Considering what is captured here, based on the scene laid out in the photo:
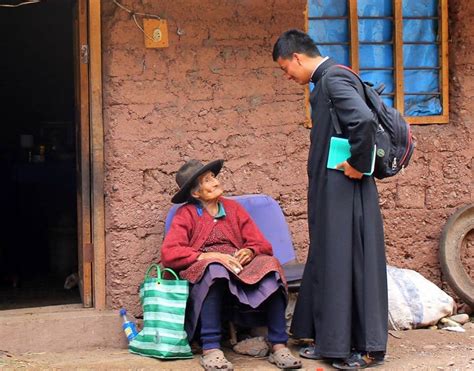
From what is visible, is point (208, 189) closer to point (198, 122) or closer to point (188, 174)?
point (188, 174)

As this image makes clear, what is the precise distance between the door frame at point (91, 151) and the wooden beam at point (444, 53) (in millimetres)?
2456

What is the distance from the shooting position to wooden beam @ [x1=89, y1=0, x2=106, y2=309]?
5348mm

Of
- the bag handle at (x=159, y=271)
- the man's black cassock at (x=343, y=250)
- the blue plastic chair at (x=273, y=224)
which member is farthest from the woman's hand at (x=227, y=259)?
the blue plastic chair at (x=273, y=224)

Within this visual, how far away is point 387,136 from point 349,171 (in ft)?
0.92

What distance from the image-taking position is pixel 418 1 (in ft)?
20.2

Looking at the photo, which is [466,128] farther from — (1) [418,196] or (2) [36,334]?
(2) [36,334]

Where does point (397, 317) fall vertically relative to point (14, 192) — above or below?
below

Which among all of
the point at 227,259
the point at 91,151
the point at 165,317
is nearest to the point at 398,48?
the point at 227,259

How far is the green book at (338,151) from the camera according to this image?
15.1 feet

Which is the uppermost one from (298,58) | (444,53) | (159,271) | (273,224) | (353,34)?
(353,34)

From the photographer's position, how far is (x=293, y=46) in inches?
186

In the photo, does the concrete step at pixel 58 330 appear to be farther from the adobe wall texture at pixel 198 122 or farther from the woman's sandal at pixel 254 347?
the woman's sandal at pixel 254 347

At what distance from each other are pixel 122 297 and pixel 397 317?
70.6 inches

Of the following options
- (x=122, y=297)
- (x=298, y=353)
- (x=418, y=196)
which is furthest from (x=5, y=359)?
(x=418, y=196)
